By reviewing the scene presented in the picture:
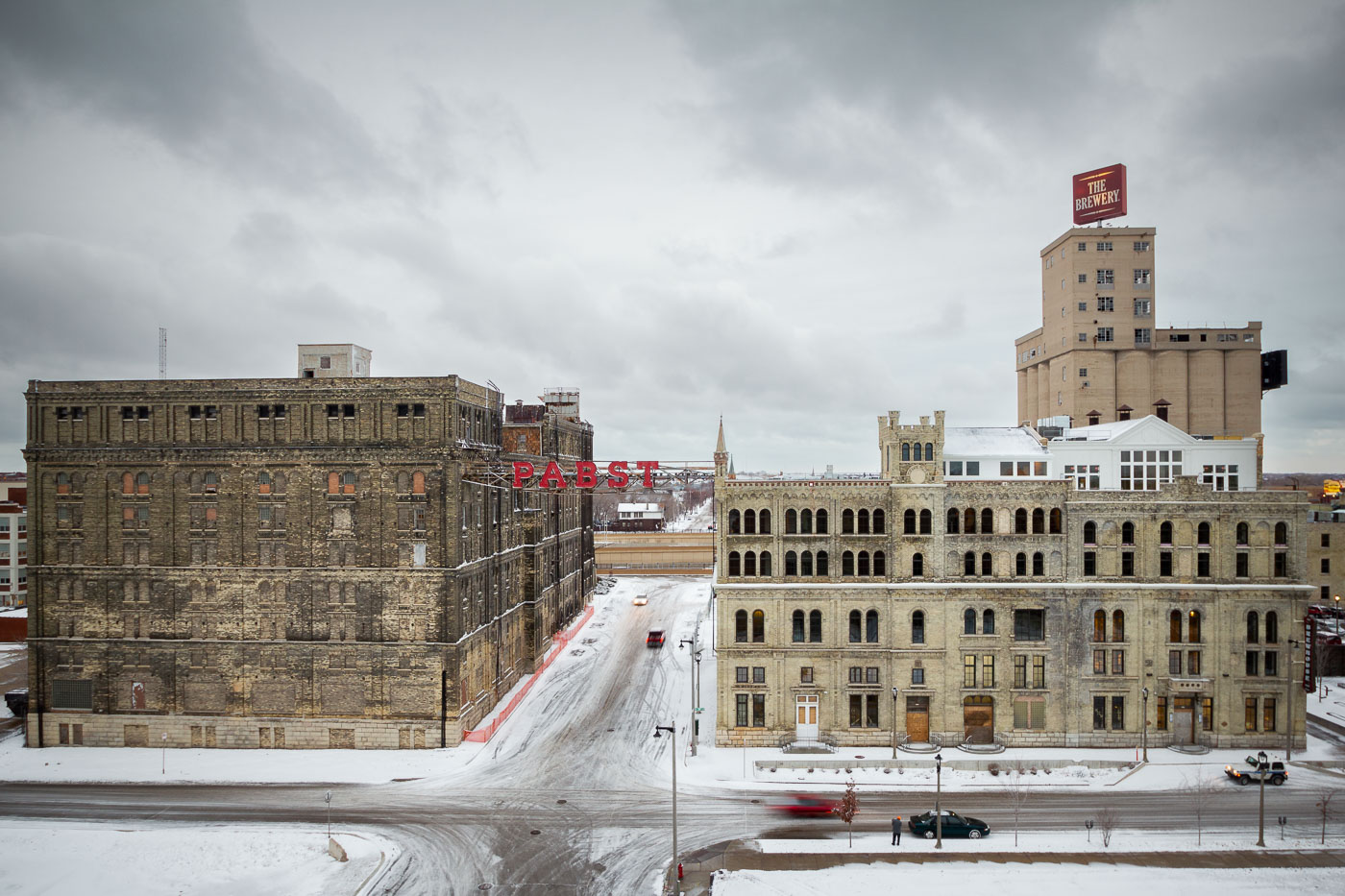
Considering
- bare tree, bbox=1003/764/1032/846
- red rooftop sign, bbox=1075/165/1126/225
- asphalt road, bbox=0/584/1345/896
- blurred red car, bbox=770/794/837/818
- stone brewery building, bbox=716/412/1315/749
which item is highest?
red rooftop sign, bbox=1075/165/1126/225

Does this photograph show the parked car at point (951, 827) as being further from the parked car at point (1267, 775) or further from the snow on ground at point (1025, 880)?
the parked car at point (1267, 775)

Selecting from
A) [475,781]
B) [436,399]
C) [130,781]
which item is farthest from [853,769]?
[130,781]

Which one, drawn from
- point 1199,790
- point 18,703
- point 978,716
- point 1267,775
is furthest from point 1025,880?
point 18,703

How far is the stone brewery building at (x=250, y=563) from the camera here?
56.2m

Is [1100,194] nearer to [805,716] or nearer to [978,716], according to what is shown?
[978,716]

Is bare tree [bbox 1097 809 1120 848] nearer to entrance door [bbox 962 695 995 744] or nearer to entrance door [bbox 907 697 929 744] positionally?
entrance door [bbox 962 695 995 744]

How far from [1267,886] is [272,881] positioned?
48.5 metres

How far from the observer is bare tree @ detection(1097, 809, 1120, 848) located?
1620 inches

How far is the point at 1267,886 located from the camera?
37344mm

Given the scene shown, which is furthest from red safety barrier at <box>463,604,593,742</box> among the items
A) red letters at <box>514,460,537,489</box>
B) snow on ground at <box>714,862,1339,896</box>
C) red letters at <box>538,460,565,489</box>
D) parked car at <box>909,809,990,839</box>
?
parked car at <box>909,809,990,839</box>

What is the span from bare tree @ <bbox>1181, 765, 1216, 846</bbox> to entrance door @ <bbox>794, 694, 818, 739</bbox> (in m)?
23.0

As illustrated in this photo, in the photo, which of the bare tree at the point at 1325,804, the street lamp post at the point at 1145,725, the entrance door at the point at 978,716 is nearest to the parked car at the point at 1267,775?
the bare tree at the point at 1325,804

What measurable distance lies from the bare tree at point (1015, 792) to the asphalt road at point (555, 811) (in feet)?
1.22

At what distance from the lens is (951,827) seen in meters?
42.6
